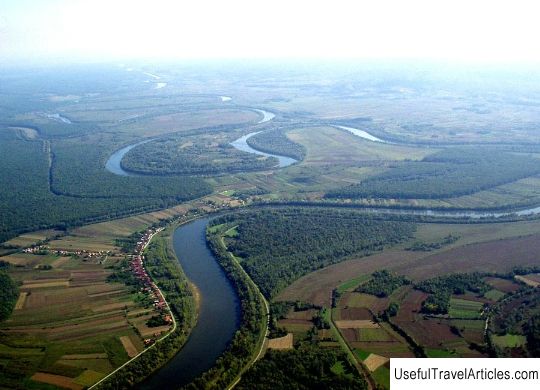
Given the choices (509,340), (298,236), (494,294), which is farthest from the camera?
(298,236)

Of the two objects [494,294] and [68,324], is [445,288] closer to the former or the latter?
[494,294]

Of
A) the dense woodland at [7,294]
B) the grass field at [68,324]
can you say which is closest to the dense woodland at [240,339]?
the grass field at [68,324]

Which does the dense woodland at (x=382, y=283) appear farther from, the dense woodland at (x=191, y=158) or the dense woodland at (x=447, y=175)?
the dense woodland at (x=191, y=158)

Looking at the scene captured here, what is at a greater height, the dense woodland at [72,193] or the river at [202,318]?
the dense woodland at [72,193]

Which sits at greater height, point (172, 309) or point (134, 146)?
point (134, 146)

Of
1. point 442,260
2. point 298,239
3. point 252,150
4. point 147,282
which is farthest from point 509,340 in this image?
point 252,150

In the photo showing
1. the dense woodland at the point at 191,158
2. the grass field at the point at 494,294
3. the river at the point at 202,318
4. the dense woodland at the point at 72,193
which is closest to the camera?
the river at the point at 202,318

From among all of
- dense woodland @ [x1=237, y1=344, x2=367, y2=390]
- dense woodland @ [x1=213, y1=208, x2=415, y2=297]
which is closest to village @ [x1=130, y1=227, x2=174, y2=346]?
dense woodland @ [x1=213, y1=208, x2=415, y2=297]
